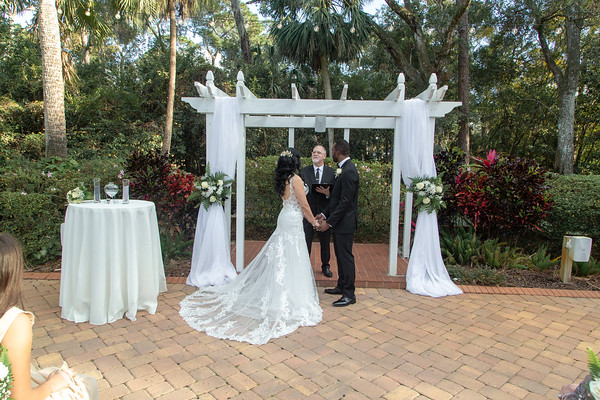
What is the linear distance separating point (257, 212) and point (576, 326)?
5.40 meters

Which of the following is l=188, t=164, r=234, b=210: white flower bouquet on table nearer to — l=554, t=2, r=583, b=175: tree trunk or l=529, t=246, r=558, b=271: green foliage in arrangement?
l=529, t=246, r=558, b=271: green foliage in arrangement

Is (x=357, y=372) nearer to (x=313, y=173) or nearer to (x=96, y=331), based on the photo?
(x=96, y=331)

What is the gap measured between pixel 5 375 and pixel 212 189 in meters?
3.94

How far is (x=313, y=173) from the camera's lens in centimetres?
556

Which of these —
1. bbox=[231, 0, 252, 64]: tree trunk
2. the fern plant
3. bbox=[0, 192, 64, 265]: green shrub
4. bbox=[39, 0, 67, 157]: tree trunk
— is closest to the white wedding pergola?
bbox=[0, 192, 64, 265]: green shrub

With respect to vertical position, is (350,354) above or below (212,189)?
below

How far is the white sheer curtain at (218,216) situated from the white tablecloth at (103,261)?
1281mm

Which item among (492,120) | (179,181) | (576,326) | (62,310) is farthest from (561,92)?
(62,310)

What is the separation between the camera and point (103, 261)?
3.66 m

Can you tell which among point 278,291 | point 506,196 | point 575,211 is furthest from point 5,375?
point 575,211

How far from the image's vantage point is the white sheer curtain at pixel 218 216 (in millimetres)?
5148

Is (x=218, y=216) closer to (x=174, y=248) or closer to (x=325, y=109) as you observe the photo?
(x=174, y=248)

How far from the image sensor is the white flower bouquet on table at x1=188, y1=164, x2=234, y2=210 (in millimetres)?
5125

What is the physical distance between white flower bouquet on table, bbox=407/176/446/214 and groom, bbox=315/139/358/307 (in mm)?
1190
